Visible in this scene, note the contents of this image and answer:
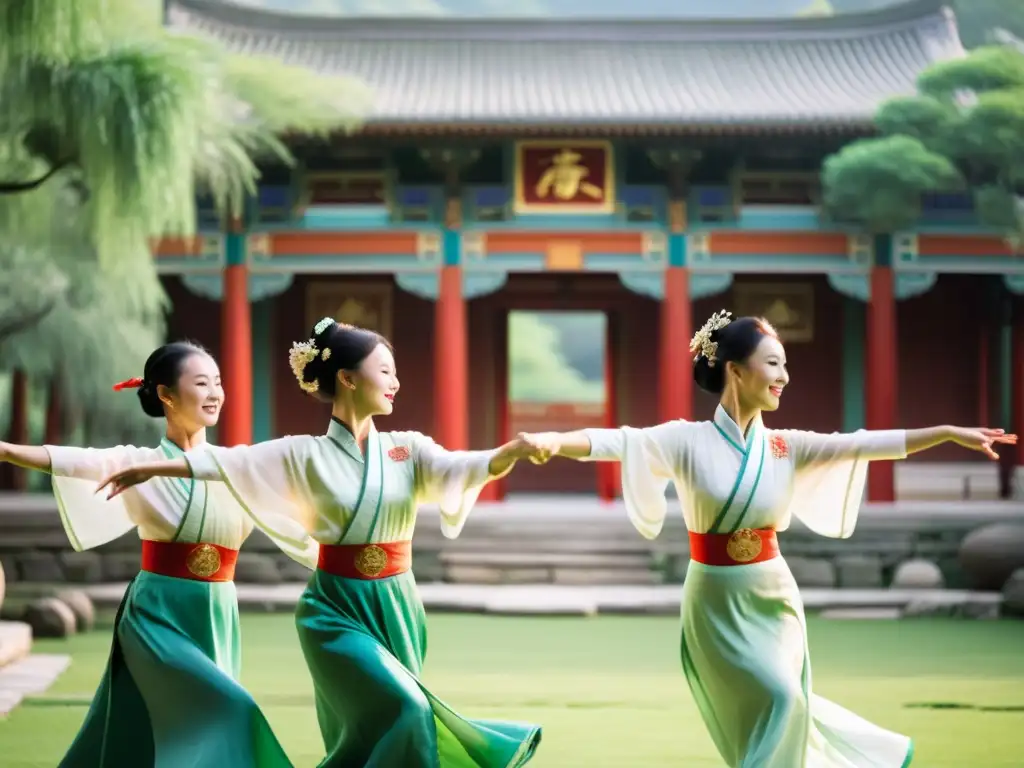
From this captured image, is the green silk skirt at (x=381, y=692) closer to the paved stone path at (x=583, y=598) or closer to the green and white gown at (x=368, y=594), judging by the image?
the green and white gown at (x=368, y=594)

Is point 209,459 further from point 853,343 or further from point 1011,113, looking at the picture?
point 853,343

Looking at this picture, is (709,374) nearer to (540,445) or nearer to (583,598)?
(540,445)

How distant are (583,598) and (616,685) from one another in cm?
323

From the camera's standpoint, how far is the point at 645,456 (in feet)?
14.3

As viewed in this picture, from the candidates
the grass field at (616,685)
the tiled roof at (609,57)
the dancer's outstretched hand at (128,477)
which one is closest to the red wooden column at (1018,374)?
the tiled roof at (609,57)

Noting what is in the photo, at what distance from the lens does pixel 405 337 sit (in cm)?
1586

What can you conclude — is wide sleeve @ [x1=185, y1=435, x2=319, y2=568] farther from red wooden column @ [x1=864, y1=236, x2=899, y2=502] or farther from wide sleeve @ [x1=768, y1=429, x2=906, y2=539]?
red wooden column @ [x1=864, y1=236, x2=899, y2=502]

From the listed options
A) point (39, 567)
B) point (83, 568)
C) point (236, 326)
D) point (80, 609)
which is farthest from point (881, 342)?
point (39, 567)

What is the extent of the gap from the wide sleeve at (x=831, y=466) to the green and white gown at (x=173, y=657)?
5.11 ft

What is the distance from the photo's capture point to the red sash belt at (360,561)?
4098 mm

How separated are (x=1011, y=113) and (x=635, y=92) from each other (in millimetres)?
4165

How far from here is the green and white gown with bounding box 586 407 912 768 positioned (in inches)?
163

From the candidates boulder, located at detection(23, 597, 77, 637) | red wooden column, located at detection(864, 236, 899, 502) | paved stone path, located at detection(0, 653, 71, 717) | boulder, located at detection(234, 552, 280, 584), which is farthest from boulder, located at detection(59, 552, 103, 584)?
red wooden column, located at detection(864, 236, 899, 502)

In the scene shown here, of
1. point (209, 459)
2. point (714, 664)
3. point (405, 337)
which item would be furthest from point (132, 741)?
point (405, 337)
